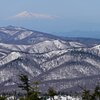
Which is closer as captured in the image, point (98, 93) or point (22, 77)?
point (22, 77)

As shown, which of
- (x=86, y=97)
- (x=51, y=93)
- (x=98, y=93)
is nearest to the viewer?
(x=86, y=97)

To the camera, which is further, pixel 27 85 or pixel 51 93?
pixel 51 93

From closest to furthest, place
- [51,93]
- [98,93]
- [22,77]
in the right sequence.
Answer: [22,77] < [98,93] < [51,93]

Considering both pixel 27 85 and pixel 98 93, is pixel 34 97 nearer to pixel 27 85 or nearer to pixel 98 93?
pixel 27 85

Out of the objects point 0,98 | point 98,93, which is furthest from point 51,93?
point 0,98

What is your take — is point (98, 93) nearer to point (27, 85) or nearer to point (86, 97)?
point (86, 97)


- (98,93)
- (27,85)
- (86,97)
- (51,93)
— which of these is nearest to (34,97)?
(27,85)

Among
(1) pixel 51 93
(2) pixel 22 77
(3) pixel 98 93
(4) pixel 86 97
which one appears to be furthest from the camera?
(1) pixel 51 93

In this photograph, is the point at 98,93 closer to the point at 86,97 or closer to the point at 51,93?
the point at 86,97
